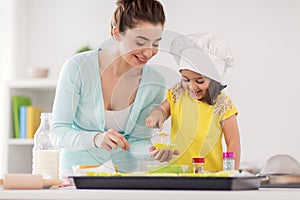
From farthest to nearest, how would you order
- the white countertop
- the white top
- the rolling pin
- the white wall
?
the white wall
the white top
the rolling pin
the white countertop

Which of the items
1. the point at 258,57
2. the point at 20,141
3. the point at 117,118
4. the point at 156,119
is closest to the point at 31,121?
the point at 20,141

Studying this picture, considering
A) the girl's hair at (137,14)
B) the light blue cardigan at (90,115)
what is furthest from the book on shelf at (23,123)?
the girl's hair at (137,14)

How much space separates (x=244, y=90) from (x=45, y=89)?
1.59 meters

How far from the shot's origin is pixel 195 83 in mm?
1521

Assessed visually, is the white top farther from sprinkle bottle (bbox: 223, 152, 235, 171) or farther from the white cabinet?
the white cabinet

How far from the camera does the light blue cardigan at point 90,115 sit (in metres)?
1.57

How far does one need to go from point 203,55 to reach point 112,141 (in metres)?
0.31

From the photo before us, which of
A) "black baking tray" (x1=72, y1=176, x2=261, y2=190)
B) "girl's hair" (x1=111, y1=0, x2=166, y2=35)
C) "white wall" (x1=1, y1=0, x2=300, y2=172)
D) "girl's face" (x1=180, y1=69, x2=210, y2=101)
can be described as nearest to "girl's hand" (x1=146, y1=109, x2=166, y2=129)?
"girl's face" (x1=180, y1=69, x2=210, y2=101)

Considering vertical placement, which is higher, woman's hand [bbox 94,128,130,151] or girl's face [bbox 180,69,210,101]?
girl's face [bbox 180,69,210,101]

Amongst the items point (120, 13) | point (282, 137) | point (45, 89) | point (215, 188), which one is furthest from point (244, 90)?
point (215, 188)

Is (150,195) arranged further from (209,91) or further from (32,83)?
(32,83)

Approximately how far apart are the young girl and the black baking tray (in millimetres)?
267

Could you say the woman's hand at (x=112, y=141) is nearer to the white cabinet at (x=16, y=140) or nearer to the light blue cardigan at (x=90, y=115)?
the light blue cardigan at (x=90, y=115)

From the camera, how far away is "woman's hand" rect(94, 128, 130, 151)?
153 centimetres
